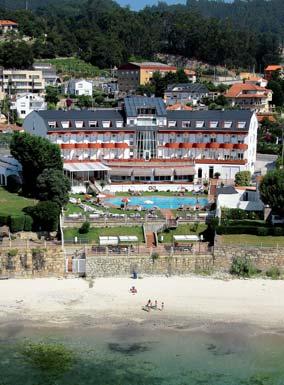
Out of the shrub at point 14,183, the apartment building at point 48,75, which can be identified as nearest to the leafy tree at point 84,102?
the apartment building at point 48,75

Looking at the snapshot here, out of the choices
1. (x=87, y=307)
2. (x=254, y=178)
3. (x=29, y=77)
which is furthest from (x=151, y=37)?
(x=87, y=307)

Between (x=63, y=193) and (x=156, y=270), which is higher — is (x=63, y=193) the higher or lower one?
the higher one


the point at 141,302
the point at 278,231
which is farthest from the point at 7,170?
the point at 278,231

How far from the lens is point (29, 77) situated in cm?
12219

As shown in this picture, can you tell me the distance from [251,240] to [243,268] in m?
2.86

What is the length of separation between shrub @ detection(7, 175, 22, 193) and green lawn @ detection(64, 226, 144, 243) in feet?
40.8

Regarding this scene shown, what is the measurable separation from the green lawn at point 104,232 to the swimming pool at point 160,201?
679 cm

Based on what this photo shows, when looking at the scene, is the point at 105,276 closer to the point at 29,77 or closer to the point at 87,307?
the point at 87,307

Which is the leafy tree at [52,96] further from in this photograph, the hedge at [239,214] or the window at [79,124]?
the hedge at [239,214]

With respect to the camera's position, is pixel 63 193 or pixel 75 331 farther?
pixel 63 193

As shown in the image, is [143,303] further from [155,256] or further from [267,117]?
[267,117]

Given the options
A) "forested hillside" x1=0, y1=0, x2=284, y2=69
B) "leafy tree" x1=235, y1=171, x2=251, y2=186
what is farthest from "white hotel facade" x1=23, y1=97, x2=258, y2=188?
"forested hillside" x1=0, y1=0, x2=284, y2=69

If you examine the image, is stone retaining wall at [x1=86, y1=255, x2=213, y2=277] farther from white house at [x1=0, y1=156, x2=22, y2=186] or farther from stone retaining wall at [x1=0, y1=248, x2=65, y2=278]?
white house at [x1=0, y1=156, x2=22, y2=186]

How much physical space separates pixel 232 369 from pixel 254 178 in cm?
3621
